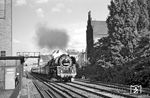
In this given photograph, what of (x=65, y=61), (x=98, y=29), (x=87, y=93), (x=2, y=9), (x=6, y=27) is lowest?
(x=87, y=93)

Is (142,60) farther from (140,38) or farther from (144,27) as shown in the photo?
(144,27)

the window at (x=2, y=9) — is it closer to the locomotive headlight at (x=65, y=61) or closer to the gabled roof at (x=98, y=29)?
the locomotive headlight at (x=65, y=61)

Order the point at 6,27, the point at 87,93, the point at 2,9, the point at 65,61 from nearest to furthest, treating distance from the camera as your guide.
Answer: the point at 87,93, the point at 65,61, the point at 6,27, the point at 2,9

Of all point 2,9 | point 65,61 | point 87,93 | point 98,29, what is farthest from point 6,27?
point 98,29

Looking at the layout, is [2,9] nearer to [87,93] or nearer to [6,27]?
[6,27]

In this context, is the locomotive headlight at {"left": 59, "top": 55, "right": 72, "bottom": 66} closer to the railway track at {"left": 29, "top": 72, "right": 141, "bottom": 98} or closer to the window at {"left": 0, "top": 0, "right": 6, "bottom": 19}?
the railway track at {"left": 29, "top": 72, "right": 141, "bottom": 98}

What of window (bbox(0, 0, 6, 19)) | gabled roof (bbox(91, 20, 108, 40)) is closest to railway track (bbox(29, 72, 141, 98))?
window (bbox(0, 0, 6, 19))

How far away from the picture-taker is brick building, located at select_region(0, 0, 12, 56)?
153 ft

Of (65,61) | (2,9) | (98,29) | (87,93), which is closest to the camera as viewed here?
(87,93)

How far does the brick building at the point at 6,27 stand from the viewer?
46.7 m

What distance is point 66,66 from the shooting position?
30.3m

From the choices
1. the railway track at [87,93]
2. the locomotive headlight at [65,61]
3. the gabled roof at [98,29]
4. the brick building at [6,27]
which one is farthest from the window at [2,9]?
the gabled roof at [98,29]

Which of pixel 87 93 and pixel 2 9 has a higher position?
pixel 2 9

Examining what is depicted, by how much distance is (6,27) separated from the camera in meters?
47.8
